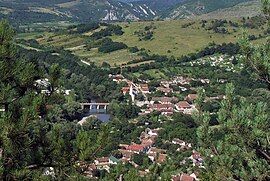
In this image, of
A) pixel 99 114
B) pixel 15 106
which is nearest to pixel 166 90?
pixel 99 114

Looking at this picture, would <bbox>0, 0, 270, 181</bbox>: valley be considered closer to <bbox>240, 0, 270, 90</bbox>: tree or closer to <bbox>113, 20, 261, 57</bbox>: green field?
<bbox>240, 0, 270, 90</bbox>: tree

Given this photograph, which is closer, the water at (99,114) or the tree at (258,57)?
the tree at (258,57)

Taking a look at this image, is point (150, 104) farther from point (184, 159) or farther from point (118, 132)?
point (184, 159)

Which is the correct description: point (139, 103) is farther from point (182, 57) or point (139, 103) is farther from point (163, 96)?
point (182, 57)

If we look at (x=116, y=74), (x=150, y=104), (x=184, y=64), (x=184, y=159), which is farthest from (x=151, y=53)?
(x=184, y=159)

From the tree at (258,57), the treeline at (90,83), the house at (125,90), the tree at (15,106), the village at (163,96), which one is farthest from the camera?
the house at (125,90)

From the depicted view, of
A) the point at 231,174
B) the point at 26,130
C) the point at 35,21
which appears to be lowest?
the point at 35,21

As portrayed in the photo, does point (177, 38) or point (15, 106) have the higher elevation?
point (15, 106)

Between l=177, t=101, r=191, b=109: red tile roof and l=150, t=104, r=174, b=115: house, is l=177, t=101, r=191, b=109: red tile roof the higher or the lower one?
the higher one

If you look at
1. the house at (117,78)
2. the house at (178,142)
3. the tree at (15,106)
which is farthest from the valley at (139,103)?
the house at (178,142)

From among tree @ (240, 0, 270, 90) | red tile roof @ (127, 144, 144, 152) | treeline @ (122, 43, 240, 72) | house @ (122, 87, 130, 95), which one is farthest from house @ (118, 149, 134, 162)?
treeline @ (122, 43, 240, 72)

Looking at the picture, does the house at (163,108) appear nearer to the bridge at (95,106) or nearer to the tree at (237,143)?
the bridge at (95,106)
